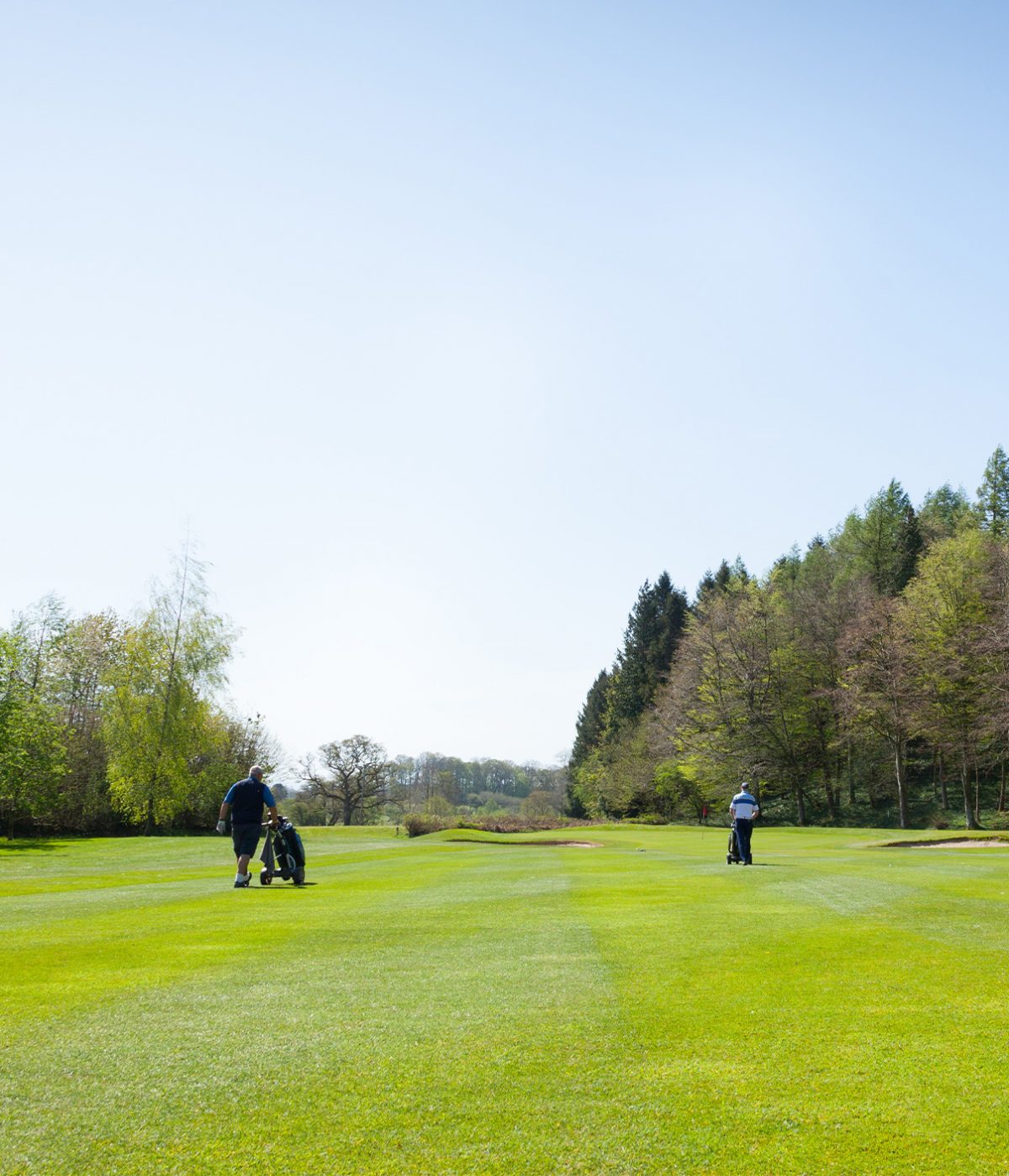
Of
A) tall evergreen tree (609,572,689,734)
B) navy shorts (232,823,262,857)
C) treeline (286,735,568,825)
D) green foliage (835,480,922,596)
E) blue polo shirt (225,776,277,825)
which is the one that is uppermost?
green foliage (835,480,922,596)

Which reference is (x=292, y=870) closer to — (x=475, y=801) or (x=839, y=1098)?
(x=839, y=1098)

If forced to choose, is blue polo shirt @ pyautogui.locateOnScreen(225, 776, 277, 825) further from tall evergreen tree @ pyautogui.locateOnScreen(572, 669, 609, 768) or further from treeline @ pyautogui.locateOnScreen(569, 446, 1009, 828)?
tall evergreen tree @ pyautogui.locateOnScreen(572, 669, 609, 768)

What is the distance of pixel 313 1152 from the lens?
3812mm

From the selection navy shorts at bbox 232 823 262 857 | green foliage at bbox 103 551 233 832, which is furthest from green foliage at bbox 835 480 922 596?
navy shorts at bbox 232 823 262 857

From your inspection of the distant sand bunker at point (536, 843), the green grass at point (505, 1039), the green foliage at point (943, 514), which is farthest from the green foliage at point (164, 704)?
the green foliage at point (943, 514)

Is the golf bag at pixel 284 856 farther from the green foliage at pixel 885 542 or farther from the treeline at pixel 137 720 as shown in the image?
the green foliage at pixel 885 542

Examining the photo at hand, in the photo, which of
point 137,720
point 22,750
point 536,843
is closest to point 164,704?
point 137,720

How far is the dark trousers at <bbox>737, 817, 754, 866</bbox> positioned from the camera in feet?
68.0

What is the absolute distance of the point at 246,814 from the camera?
600 inches

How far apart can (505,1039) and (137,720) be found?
Result: 48.1 m

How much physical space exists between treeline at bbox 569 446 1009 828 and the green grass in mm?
40975

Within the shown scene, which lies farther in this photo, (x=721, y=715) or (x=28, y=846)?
(x=721, y=715)

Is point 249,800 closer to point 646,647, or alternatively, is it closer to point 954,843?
point 954,843

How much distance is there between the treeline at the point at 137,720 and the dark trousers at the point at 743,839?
33.7 metres
